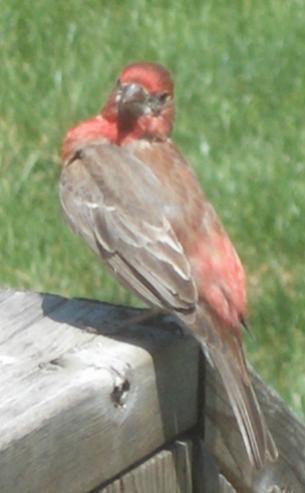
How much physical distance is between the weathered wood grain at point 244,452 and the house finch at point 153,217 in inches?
7.9

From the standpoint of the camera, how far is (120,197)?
508cm

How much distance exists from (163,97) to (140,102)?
14 centimetres

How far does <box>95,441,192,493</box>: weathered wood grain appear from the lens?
3.37 m

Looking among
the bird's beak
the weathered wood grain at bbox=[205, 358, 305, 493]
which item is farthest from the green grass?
the weathered wood grain at bbox=[205, 358, 305, 493]

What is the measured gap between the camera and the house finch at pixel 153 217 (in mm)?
4590

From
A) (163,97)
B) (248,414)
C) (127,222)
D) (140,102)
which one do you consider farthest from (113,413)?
(163,97)

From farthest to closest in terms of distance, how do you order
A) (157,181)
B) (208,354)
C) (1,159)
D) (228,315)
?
(1,159) < (157,181) < (228,315) < (208,354)

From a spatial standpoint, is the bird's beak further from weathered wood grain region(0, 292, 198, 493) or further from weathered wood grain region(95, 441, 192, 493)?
weathered wood grain region(95, 441, 192, 493)

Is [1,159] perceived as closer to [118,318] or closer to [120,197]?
[120,197]

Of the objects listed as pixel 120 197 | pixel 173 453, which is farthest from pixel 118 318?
pixel 120 197

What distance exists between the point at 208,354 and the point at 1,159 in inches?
144

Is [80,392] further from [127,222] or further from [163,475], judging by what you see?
[127,222]

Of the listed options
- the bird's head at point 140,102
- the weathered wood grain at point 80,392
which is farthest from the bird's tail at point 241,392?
the bird's head at point 140,102

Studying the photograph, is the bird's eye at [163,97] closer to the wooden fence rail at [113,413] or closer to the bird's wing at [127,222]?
the bird's wing at [127,222]
